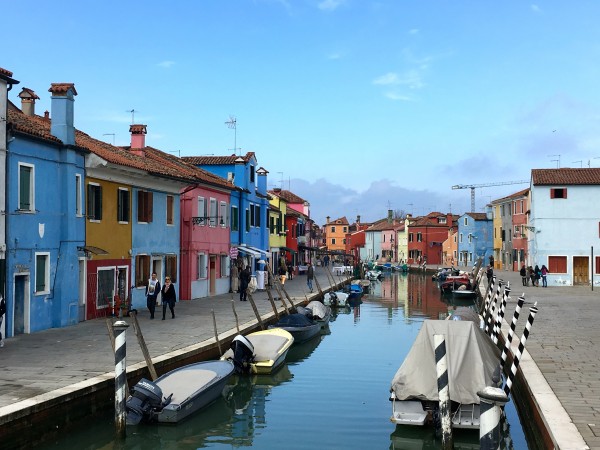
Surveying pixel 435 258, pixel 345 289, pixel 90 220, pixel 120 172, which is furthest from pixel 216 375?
pixel 435 258

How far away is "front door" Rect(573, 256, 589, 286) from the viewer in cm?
4759

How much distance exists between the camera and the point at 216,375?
15250 mm

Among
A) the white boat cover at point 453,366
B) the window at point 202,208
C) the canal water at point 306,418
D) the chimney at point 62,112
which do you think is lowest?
the canal water at point 306,418

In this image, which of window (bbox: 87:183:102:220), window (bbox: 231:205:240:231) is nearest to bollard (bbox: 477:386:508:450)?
window (bbox: 87:183:102:220)

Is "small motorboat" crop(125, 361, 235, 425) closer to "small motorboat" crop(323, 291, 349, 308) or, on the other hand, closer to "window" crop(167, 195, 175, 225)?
"window" crop(167, 195, 175, 225)

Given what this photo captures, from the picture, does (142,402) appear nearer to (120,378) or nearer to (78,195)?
(120,378)

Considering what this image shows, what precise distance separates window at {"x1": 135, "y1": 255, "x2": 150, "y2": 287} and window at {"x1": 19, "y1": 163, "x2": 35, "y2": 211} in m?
7.61

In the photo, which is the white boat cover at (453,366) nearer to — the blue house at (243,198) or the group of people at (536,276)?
the blue house at (243,198)

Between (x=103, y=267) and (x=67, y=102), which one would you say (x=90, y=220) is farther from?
(x=67, y=102)

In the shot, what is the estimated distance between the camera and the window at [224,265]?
1473 inches

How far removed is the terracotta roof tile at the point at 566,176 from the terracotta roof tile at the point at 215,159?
2043 cm

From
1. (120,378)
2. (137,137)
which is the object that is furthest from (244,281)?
(120,378)

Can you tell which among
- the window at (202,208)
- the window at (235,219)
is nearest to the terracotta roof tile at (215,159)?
the window at (235,219)

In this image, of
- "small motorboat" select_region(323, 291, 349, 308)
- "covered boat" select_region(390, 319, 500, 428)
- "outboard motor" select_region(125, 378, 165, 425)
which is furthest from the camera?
"small motorboat" select_region(323, 291, 349, 308)
